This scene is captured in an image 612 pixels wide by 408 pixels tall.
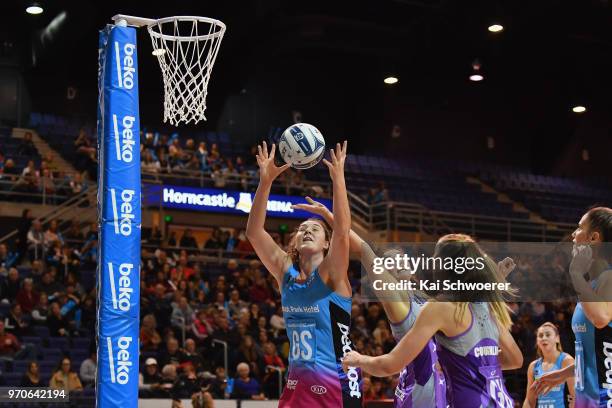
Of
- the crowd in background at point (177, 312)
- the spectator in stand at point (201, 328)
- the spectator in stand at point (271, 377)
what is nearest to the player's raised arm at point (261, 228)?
the crowd in background at point (177, 312)

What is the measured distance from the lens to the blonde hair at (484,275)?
4.64 m

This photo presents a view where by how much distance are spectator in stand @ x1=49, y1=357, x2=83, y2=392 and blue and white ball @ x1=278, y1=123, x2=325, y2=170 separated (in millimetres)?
8650

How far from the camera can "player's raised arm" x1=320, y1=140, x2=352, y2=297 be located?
5.66 metres

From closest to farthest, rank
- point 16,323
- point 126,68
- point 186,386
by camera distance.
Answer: point 126,68, point 186,386, point 16,323

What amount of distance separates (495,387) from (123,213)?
3.87m

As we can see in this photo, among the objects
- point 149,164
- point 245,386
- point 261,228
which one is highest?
point 149,164

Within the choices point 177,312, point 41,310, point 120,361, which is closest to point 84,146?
point 41,310

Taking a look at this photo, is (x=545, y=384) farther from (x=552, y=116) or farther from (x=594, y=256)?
(x=552, y=116)

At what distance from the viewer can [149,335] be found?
15711mm

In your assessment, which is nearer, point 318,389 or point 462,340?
point 462,340

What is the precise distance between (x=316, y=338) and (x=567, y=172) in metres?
27.2

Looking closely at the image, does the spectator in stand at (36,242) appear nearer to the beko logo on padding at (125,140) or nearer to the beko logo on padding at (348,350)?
the beko logo on padding at (125,140)

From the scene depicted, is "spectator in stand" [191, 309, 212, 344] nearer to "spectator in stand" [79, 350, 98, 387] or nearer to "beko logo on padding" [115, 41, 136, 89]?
"spectator in stand" [79, 350, 98, 387]

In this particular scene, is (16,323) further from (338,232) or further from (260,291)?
(338,232)
